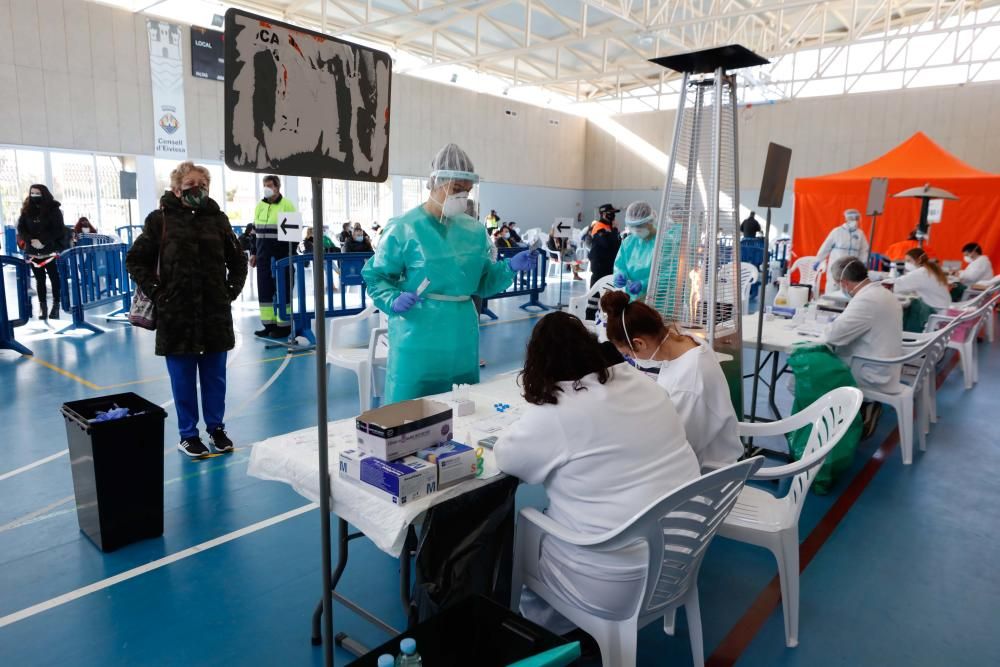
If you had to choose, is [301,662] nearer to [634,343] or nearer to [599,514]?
[599,514]

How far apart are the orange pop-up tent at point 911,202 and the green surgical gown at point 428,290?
405 inches

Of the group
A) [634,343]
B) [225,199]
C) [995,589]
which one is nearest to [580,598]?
[634,343]

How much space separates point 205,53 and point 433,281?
41.4 feet

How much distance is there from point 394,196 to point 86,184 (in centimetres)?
688

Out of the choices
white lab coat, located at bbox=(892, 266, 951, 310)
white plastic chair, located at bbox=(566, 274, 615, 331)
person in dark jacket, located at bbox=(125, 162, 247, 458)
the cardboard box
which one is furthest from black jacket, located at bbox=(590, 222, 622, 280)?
the cardboard box

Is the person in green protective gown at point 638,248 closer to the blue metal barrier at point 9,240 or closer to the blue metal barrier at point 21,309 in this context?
the blue metal barrier at point 21,309

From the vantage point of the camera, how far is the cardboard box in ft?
5.84

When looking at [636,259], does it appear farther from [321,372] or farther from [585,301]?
[321,372]

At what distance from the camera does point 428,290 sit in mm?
2803

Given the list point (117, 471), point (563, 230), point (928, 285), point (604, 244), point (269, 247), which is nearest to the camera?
point (117, 471)

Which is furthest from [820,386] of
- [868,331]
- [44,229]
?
[44,229]

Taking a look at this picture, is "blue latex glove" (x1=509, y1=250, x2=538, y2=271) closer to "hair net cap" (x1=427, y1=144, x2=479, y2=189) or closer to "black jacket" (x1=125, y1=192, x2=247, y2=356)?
"hair net cap" (x1=427, y1=144, x2=479, y2=189)

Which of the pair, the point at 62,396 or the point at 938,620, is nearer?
the point at 938,620

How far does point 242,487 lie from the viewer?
3.38 metres
